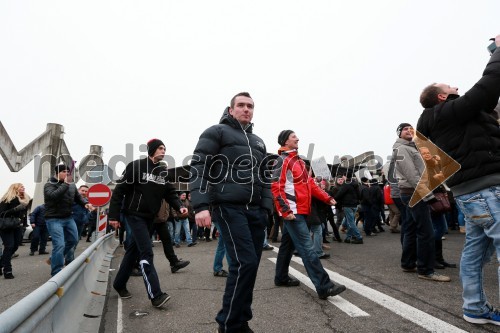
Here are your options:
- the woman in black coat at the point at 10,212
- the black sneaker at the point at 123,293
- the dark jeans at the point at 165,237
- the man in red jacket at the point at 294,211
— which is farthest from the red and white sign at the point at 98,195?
the man in red jacket at the point at 294,211

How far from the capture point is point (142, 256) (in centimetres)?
420

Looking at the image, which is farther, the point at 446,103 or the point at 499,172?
the point at 446,103

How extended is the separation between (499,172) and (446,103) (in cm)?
73

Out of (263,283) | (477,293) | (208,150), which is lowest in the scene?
(263,283)

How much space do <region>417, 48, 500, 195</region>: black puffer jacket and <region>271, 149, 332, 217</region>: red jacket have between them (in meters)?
1.78

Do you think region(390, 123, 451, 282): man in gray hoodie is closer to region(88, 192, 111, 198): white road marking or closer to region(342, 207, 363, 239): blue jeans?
region(342, 207, 363, 239): blue jeans

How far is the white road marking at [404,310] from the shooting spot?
2.81 metres

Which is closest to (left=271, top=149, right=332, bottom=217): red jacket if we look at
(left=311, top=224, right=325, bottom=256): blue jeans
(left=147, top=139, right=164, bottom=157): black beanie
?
(left=147, top=139, right=164, bottom=157): black beanie

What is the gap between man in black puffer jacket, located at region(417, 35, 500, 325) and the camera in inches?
110

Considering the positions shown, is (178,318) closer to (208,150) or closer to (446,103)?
(208,150)

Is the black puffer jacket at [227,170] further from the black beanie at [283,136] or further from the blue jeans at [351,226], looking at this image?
the blue jeans at [351,226]

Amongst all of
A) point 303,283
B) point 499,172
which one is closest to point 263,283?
point 303,283

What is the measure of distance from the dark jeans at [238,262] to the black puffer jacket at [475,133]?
1.83 metres

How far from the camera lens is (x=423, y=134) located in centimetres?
344
